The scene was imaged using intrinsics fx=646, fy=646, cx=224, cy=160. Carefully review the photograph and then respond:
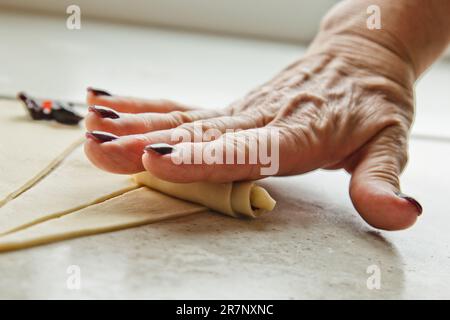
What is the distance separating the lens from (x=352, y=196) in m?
0.87

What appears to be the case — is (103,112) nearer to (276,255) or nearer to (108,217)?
(108,217)

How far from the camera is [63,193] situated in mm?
850

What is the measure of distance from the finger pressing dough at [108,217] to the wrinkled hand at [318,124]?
52 mm

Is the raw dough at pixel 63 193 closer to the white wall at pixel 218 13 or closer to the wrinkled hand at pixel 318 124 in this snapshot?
the wrinkled hand at pixel 318 124

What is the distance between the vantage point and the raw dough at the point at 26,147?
876 millimetres

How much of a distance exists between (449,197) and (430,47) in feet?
0.86

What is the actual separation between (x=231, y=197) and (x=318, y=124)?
0.20 meters

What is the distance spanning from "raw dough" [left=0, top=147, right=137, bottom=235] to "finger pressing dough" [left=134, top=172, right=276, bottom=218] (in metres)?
0.10

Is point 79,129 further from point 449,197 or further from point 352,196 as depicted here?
point 449,197

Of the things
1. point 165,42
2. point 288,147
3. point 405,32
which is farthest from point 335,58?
point 165,42

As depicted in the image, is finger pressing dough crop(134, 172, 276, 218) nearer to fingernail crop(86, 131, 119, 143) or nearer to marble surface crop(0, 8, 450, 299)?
marble surface crop(0, 8, 450, 299)

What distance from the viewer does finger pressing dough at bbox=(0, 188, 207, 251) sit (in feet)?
2.31

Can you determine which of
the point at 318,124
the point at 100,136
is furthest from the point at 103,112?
the point at 318,124

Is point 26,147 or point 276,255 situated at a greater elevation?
point 26,147
